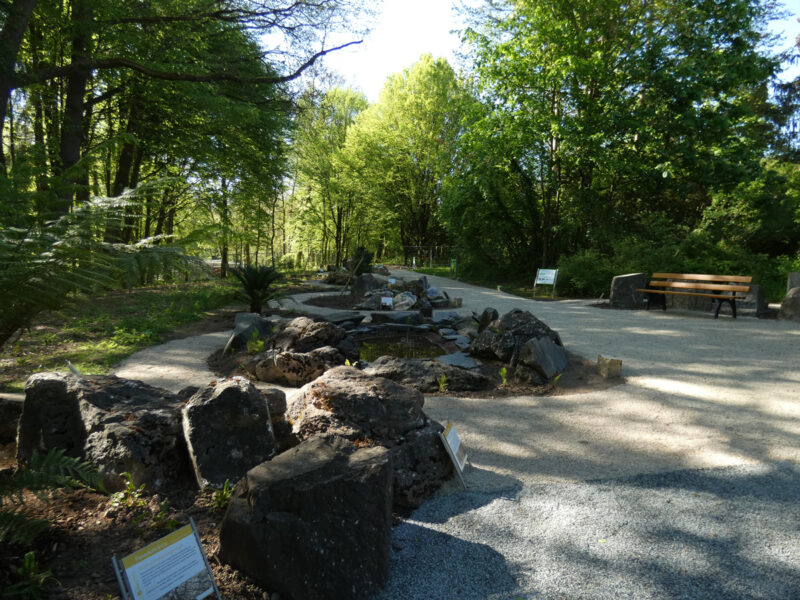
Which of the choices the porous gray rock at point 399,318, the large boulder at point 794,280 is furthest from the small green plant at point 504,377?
the large boulder at point 794,280

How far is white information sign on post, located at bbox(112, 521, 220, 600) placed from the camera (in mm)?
1327

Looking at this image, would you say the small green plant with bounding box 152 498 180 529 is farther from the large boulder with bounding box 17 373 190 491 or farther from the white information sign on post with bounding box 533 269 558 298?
the white information sign on post with bounding box 533 269 558 298

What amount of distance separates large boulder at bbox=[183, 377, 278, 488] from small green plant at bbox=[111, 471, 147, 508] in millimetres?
242

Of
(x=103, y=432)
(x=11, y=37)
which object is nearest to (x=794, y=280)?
(x=103, y=432)

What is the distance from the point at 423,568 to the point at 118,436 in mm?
1484

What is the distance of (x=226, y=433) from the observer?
2154mm

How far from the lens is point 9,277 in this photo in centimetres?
136

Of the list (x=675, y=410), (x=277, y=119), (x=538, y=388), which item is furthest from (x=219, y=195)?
(x=675, y=410)

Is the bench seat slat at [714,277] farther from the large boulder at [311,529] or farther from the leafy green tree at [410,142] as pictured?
the leafy green tree at [410,142]

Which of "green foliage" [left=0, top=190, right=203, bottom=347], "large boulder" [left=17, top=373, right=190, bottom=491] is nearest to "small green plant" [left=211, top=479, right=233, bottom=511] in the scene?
"large boulder" [left=17, top=373, right=190, bottom=491]

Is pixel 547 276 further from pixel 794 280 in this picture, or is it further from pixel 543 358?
pixel 543 358

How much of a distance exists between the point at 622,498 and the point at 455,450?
2.95ft

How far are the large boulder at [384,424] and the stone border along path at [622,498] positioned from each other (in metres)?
0.16

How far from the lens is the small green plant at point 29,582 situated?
1276mm
